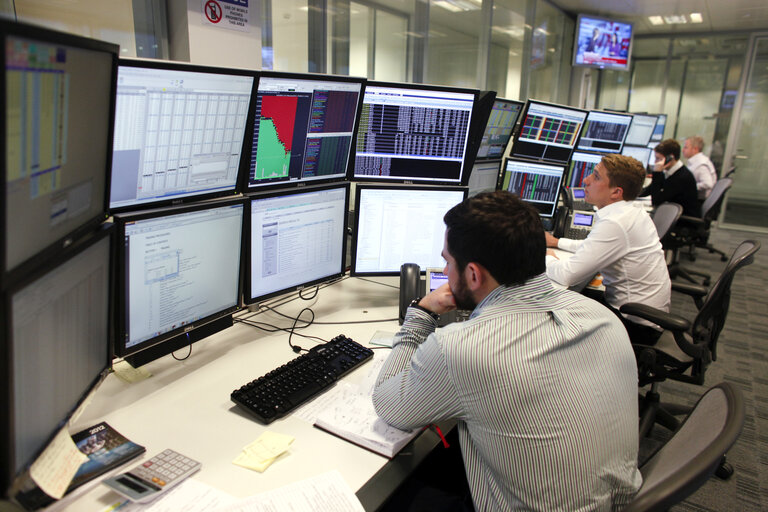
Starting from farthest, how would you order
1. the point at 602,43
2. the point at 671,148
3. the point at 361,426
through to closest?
the point at 602,43, the point at 671,148, the point at 361,426

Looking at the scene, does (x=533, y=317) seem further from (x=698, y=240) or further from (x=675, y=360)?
(x=698, y=240)

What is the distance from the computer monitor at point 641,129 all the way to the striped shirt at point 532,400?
548 centimetres

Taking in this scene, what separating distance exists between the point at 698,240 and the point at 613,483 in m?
4.97

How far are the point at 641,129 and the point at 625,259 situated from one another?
4259 millimetres

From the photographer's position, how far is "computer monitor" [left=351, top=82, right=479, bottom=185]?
1882 millimetres

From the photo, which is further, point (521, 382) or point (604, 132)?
point (604, 132)

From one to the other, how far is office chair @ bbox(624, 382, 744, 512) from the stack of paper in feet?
2.22

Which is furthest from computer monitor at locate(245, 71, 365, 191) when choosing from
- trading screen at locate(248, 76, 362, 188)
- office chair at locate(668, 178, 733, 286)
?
office chair at locate(668, 178, 733, 286)

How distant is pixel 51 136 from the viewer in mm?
751

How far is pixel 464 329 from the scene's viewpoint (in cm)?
108

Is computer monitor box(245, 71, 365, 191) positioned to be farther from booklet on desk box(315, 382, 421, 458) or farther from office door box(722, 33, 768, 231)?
office door box(722, 33, 768, 231)

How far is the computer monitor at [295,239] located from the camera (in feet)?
5.08

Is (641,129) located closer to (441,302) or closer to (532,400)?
(441,302)

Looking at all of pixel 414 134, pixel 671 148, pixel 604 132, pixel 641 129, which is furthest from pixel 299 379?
pixel 641 129
